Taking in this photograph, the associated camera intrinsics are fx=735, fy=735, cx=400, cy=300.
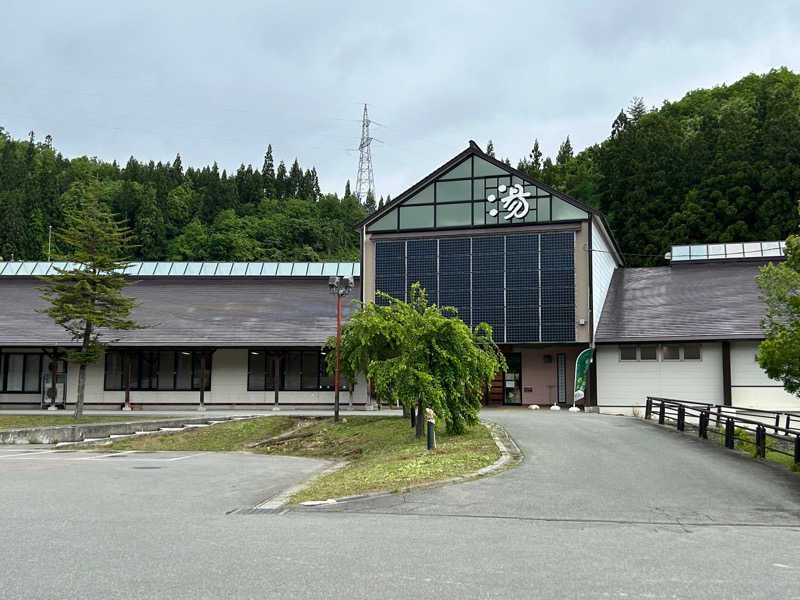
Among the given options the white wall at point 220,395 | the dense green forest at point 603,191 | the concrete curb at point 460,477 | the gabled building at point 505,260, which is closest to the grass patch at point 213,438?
the concrete curb at point 460,477

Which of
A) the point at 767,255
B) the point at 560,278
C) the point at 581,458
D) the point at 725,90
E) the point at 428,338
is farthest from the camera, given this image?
the point at 725,90

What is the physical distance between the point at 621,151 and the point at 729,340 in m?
38.6

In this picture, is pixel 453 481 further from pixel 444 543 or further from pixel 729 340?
pixel 729 340

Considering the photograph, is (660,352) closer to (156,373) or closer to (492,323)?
(492,323)

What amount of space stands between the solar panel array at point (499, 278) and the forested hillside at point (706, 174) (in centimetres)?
2636

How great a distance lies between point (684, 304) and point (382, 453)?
2156 centimetres

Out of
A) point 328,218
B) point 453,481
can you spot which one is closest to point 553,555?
point 453,481

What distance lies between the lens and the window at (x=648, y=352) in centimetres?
3225

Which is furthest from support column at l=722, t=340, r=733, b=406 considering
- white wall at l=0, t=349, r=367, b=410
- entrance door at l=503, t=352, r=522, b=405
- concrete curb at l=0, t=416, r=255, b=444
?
concrete curb at l=0, t=416, r=255, b=444

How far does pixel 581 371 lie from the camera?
104ft

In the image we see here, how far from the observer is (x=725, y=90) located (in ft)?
243

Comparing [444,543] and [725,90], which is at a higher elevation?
[725,90]

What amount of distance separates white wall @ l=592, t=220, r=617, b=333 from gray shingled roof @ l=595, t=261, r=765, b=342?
1.37 ft

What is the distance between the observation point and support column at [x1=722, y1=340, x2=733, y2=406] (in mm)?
30859
